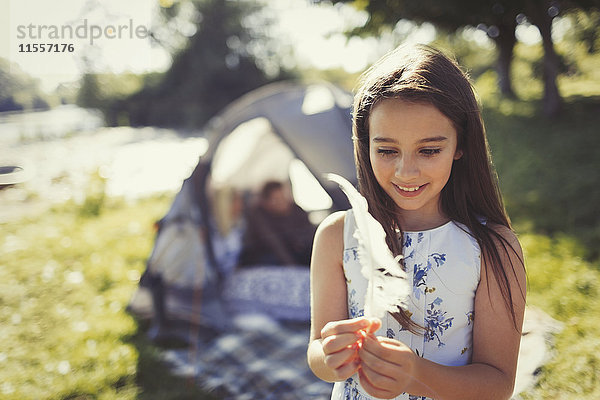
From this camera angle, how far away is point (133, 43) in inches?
102

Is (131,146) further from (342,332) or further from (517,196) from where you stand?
(342,332)

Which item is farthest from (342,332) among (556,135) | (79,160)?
(79,160)

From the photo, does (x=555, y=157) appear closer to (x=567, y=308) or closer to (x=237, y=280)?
(x=567, y=308)

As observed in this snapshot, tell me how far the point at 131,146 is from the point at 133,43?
13266 millimetres

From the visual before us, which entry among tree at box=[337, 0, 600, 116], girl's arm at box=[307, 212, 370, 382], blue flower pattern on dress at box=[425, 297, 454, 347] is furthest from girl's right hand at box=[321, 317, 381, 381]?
tree at box=[337, 0, 600, 116]

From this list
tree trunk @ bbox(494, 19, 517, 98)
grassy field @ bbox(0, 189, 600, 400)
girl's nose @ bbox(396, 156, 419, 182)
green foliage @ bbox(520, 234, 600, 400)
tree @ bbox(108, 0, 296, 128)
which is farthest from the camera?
tree @ bbox(108, 0, 296, 128)

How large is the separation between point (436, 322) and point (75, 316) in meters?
3.43

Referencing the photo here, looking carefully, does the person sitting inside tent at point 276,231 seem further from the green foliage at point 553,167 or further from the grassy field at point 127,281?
the green foliage at point 553,167

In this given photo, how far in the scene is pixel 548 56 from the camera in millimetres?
8383

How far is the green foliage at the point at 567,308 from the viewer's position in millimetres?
2467

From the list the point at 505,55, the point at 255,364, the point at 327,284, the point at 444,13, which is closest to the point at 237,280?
the point at 255,364

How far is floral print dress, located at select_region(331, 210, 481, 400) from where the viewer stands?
1.23 metres

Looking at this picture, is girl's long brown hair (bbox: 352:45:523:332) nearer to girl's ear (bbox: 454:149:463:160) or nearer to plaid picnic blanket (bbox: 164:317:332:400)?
girl's ear (bbox: 454:149:463:160)

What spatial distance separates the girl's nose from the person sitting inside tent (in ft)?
10.7
